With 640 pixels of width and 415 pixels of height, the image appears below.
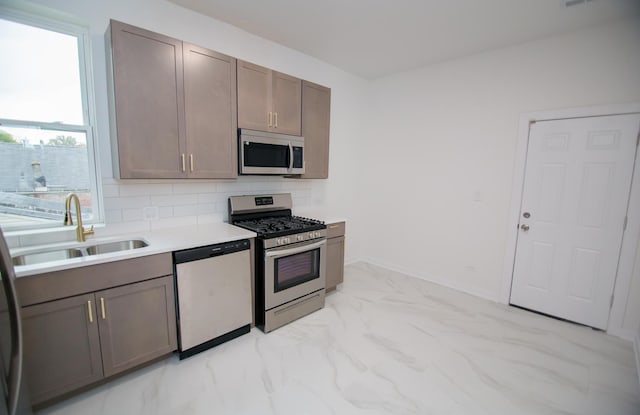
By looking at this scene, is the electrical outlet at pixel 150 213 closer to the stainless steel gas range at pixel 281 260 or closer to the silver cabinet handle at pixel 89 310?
the stainless steel gas range at pixel 281 260

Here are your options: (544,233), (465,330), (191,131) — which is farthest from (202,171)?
(544,233)

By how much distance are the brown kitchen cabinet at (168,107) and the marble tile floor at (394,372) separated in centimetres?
151

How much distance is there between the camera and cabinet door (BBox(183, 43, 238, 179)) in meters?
2.25

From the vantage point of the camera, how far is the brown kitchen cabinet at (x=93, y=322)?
1.55 metres

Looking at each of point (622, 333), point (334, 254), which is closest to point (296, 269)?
point (334, 254)

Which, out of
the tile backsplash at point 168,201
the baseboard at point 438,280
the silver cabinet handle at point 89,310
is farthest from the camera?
the baseboard at point 438,280

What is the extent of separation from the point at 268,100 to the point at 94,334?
2.28 meters

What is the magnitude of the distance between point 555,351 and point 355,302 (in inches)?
71.3

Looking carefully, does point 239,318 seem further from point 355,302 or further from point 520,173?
point 520,173

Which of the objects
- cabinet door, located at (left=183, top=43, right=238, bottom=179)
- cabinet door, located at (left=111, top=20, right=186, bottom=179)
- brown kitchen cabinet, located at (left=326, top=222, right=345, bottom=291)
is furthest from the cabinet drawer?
cabinet door, located at (left=111, top=20, right=186, bottom=179)

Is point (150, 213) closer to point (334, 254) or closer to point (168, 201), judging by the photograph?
point (168, 201)

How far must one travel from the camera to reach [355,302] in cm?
317

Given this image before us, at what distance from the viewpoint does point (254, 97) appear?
2.62m

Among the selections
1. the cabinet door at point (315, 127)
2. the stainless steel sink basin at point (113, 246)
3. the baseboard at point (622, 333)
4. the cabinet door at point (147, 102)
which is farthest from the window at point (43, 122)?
the baseboard at point (622, 333)
